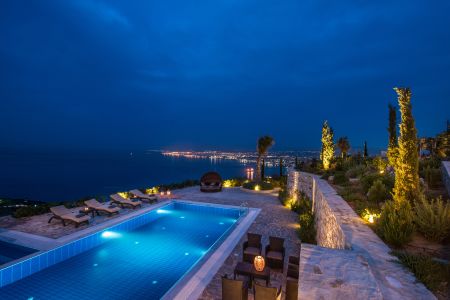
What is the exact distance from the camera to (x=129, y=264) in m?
7.27

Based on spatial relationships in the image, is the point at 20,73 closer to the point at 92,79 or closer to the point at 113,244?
the point at 92,79

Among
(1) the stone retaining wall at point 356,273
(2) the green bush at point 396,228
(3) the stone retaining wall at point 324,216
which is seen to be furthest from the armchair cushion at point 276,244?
(2) the green bush at point 396,228

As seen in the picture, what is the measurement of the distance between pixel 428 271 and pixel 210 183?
53.9 feet

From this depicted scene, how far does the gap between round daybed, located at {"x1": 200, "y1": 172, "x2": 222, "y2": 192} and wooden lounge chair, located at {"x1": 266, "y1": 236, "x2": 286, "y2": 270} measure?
38.7 ft

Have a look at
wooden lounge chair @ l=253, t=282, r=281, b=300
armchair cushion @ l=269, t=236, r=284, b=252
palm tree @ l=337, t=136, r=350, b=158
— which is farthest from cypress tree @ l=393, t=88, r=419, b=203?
palm tree @ l=337, t=136, r=350, b=158

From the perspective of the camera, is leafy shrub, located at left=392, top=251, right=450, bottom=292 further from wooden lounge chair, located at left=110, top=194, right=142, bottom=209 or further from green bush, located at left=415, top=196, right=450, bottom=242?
wooden lounge chair, located at left=110, top=194, right=142, bottom=209

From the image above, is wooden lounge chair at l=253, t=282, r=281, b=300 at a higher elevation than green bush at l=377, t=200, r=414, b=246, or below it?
below

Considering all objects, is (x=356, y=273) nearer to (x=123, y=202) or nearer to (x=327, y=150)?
(x=123, y=202)

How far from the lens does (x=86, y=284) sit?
20.0ft

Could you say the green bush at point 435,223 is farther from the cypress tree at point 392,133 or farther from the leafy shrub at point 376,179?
the cypress tree at point 392,133

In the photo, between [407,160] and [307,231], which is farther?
[307,231]

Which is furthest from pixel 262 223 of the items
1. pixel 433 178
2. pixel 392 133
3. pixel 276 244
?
pixel 392 133

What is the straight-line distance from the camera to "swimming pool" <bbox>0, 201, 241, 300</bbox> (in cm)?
577

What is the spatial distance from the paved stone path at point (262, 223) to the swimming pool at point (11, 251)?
6.46m
